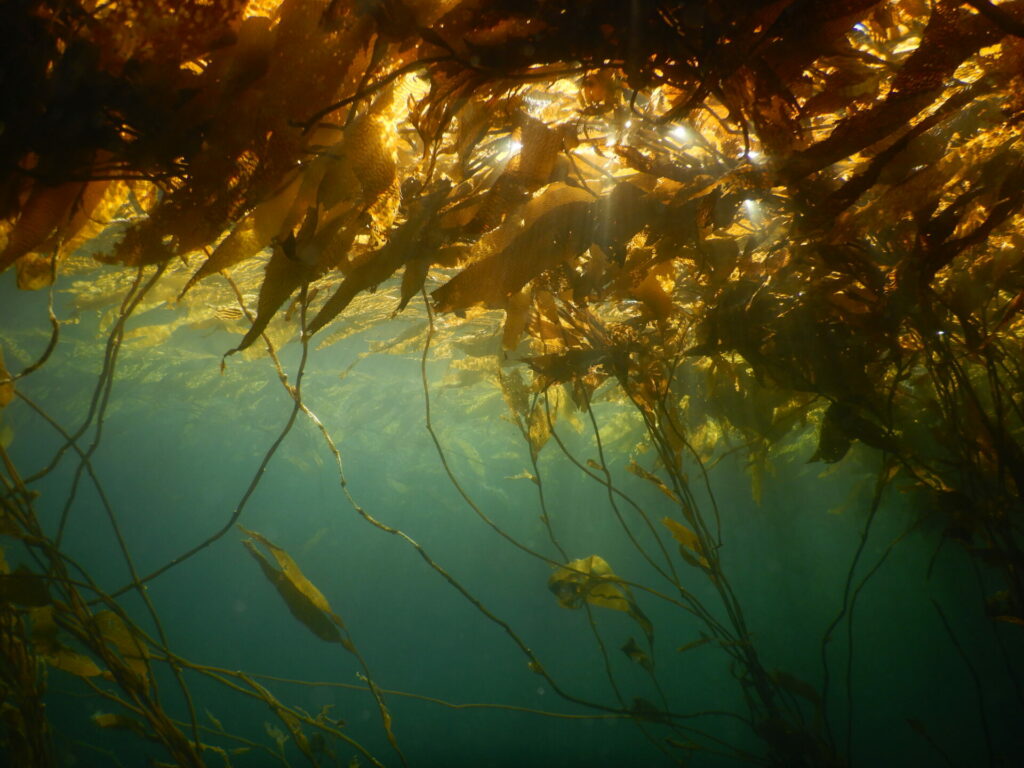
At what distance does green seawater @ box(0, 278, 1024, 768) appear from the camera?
9531mm

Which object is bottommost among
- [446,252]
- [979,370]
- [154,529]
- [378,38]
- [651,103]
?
[446,252]

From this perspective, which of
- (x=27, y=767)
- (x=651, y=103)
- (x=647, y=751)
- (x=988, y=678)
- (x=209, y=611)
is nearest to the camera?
(x=651, y=103)

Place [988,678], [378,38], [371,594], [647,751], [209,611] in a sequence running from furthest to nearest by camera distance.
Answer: [209,611] → [371,594] → [647,751] → [988,678] → [378,38]

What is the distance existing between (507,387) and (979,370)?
369cm

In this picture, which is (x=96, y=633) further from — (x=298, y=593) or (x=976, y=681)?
(x=976, y=681)

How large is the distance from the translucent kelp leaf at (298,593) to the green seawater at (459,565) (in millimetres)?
520

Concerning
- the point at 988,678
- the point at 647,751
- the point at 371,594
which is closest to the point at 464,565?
the point at 371,594

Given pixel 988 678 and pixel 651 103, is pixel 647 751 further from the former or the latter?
pixel 651 103

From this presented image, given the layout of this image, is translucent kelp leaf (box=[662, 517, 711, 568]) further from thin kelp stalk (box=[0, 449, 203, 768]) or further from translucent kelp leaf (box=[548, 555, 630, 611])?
thin kelp stalk (box=[0, 449, 203, 768])

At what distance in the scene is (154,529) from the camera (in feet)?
131

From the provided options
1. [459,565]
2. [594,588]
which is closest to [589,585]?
[594,588]

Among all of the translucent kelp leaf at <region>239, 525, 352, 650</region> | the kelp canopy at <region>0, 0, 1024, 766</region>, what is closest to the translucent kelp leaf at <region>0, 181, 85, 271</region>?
the kelp canopy at <region>0, 0, 1024, 766</region>

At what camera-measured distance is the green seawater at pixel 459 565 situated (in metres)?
9.53

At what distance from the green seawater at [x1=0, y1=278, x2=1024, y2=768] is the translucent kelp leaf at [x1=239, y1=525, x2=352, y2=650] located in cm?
52
